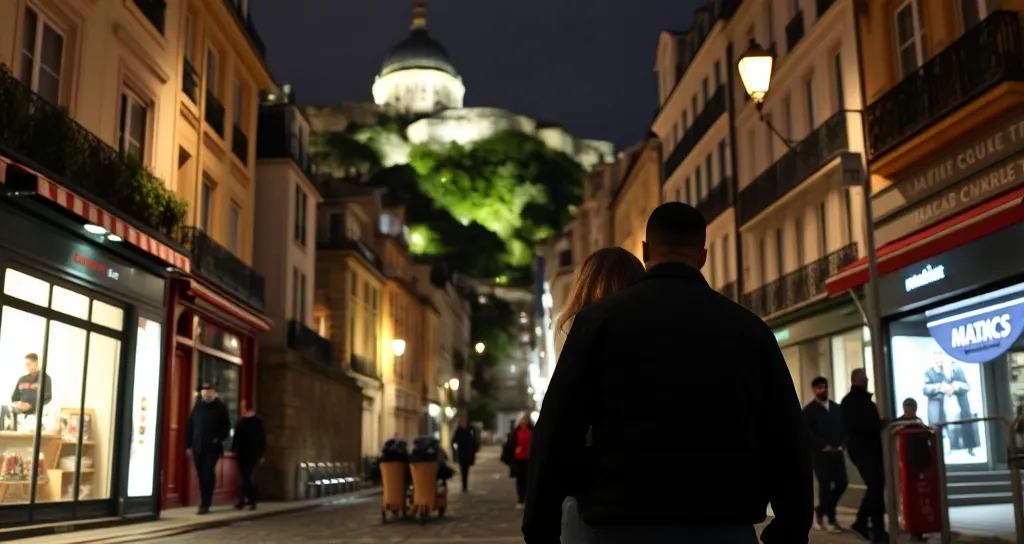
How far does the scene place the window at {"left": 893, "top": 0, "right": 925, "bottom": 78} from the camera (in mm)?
15891

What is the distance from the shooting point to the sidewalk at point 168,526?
1144cm

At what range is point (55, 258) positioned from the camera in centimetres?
1244

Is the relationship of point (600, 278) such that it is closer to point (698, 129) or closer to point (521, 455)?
point (521, 455)

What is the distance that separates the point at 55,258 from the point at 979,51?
1198 centimetres

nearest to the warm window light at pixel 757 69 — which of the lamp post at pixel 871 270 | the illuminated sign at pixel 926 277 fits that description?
the lamp post at pixel 871 270

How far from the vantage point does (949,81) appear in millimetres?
14203

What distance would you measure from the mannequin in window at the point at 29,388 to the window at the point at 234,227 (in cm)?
1011

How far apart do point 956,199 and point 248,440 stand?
12045mm

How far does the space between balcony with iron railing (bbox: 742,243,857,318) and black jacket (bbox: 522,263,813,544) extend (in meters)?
16.6

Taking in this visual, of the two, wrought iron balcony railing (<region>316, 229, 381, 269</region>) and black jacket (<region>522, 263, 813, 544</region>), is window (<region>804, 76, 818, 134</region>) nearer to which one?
wrought iron balcony railing (<region>316, 229, 381, 269</region>)

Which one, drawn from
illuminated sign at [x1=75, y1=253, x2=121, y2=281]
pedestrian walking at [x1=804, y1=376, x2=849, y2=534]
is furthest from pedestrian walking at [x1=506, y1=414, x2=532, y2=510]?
illuminated sign at [x1=75, y1=253, x2=121, y2=281]

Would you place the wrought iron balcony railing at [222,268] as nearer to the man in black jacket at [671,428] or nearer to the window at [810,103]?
the window at [810,103]

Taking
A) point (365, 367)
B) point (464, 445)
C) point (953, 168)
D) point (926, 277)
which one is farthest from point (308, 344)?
point (953, 168)

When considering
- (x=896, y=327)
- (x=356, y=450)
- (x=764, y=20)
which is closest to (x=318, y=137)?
(x=356, y=450)
